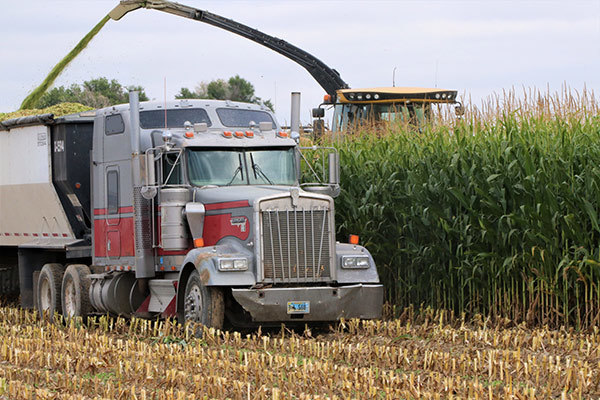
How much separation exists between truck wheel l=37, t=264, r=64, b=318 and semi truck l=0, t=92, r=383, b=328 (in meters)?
0.02

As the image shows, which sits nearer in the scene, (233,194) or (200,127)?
(233,194)

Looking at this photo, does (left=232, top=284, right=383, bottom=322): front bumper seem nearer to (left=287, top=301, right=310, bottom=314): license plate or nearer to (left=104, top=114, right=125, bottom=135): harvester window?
(left=287, top=301, right=310, bottom=314): license plate

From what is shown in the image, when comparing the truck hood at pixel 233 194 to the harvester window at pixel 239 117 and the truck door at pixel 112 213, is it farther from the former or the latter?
the truck door at pixel 112 213

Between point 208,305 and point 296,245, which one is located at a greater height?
point 296,245

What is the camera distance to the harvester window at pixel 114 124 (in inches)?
586

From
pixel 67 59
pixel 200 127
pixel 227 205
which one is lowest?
pixel 227 205

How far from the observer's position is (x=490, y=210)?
14.0 m

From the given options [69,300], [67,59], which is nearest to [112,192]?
[69,300]

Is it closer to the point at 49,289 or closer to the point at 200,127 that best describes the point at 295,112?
the point at 200,127

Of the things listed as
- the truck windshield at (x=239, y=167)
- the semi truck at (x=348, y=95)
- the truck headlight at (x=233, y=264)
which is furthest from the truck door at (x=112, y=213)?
the semi truck at (x=348, y=95)

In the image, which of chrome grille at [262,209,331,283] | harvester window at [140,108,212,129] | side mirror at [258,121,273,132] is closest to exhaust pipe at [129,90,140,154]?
harvester window at [140,108,212,129]

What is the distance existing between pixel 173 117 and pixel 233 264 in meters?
3.23

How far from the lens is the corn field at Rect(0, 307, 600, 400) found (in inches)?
352

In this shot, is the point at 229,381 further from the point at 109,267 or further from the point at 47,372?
the point at 109,267
